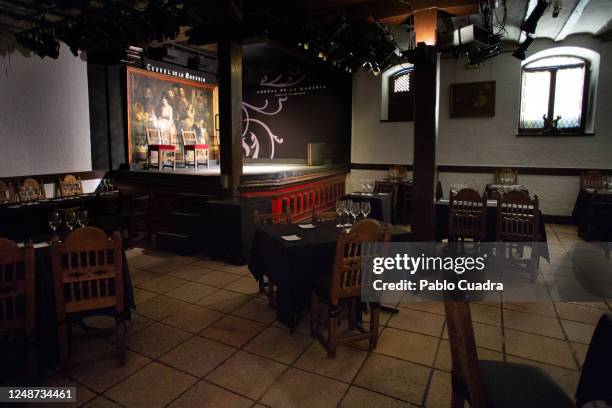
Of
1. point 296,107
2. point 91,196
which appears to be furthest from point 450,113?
point 91,196

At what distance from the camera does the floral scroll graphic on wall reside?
10.0m

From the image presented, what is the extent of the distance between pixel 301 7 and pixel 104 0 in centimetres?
284

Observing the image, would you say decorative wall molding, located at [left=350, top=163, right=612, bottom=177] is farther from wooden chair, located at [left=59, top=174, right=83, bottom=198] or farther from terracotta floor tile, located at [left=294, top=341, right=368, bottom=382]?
terracotta floor tile, located at [left=294, top=341, right=368, bottom=382]

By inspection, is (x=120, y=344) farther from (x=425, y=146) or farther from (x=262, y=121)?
(x=262, y=121)

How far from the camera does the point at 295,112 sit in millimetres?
9969

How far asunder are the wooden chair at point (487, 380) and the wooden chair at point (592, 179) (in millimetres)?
6324

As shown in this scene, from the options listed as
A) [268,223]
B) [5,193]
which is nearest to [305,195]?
[268,223]

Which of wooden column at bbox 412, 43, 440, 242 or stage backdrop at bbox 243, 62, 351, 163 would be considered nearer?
wooden column at bbox 412, 43, 440, 242

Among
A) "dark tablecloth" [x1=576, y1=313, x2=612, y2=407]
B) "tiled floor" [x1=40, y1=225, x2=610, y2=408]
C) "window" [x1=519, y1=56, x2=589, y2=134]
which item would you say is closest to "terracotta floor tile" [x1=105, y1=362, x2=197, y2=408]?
"tiled floor" [x1=40, y1=225, x2=610, y2=408]

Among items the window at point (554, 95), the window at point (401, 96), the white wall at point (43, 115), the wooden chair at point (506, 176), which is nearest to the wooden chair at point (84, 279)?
the white wall at point (43, 115)

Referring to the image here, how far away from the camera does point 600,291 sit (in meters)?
4.12

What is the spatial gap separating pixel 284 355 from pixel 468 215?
9.20ft

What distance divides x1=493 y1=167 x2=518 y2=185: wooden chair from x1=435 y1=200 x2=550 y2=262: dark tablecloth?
9.78ft

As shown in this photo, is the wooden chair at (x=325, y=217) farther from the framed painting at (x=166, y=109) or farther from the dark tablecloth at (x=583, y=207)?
the framed painting at (x=166, y=109)
